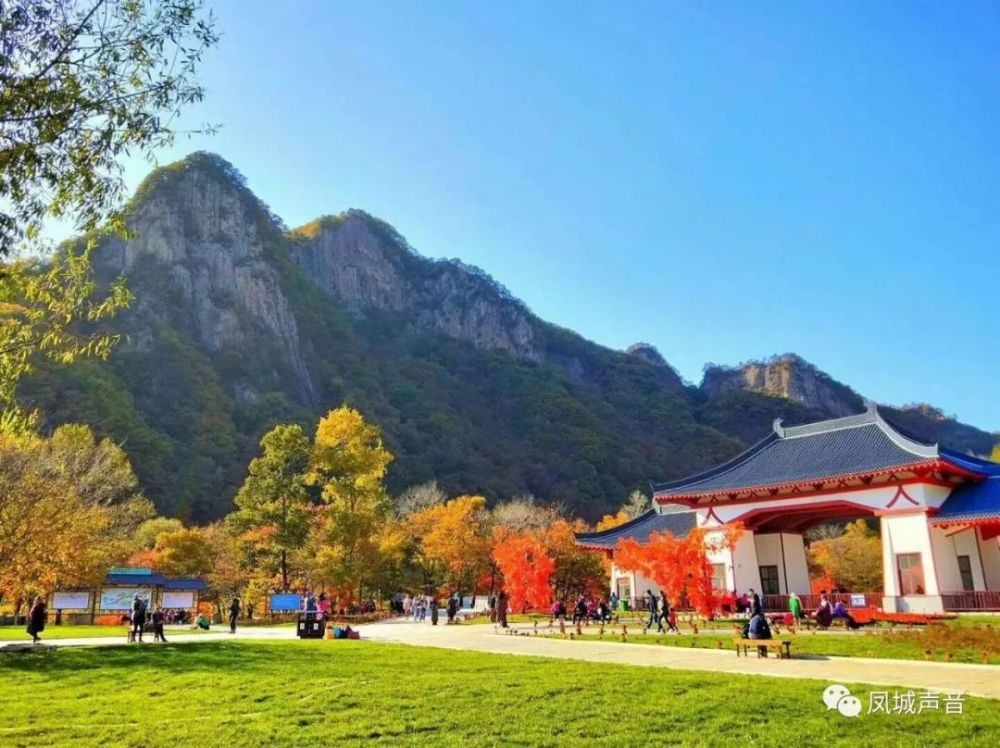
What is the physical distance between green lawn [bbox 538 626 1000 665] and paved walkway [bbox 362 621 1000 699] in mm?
747

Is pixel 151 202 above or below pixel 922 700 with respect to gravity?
above

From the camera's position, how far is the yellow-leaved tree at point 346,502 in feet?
103

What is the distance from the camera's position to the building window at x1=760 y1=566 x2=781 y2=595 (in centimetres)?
3111

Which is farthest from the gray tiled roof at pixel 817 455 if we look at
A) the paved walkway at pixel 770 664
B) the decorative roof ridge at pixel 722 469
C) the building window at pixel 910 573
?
the paved walkway at pixel 770 664

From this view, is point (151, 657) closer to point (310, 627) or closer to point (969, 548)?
point (310, 627)

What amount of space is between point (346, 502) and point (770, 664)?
23.5m

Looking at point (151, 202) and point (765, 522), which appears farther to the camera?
point (151, 202)

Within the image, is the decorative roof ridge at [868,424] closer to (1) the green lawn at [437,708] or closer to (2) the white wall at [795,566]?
(2) the white wall at [795,566]

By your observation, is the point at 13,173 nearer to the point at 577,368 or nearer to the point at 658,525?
the point at 658,525

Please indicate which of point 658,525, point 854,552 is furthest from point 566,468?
point 658,525

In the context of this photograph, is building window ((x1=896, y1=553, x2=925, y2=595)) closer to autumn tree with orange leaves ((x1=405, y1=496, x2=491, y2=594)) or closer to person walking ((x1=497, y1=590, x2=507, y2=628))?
person walking ((x1=497, y1=590, x2=507, y2=628))

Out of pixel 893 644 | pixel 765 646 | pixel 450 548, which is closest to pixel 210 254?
pixel 450 548

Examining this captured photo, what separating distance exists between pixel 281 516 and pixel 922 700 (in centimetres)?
2890

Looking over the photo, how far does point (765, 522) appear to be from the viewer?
31.1 m
